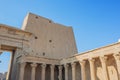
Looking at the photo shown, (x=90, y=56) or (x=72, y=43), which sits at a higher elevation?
(x=72, y=43)

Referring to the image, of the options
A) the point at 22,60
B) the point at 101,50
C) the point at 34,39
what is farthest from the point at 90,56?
the point at 34,39

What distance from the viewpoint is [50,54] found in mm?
19672

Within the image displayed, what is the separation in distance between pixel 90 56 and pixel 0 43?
34.8 feet

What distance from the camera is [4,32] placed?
650 inches

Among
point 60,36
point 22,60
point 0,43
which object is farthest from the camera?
point 60,36

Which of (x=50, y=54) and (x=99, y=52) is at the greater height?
(x=50, y=54)

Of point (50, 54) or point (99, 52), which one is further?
point (50, 54)

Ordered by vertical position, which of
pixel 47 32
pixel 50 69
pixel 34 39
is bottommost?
pixel 50 69

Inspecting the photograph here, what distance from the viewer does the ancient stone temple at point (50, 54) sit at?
42.7ft

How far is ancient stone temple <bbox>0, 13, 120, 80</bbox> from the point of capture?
13.0 metres

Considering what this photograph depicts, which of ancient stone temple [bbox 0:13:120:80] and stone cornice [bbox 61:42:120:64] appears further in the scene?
ancient stone temple [bbox 0:13:120:80]

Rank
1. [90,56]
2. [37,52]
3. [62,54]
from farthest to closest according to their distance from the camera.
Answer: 1. [62,54]
2. [37,52]
3. [90,56]

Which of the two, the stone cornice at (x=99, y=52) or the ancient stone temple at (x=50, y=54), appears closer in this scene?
the stone cornice at (x=99, y=52)

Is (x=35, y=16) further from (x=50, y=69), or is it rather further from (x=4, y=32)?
(x=50, y=69)
